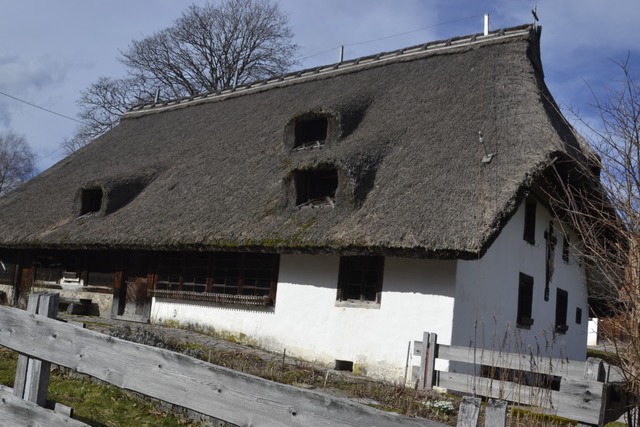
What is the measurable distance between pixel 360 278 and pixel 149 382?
7890 mm

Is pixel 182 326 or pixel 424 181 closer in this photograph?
pixel 424 181

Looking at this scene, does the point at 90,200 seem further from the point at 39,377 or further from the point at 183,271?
the point at 39,377

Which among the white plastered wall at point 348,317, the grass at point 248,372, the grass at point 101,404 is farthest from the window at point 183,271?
the grass at point 101,404

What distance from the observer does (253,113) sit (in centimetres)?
1794

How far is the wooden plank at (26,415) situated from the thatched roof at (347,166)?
21.2 feet

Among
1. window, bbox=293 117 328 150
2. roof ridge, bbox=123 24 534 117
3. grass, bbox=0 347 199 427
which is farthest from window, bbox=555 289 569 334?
grass, bbox=0 347 199 427

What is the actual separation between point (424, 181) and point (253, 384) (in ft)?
27.1

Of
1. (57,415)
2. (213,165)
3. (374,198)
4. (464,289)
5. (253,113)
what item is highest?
(253,113)

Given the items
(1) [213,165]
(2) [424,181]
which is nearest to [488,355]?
(2) [424,181]

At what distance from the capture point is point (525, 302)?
13430 millimetres

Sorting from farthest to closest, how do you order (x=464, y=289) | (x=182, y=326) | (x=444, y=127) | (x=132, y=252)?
(x=132, y=252)
(x=182, y=326)
(x=444, y=127)
(x=464, y=289)

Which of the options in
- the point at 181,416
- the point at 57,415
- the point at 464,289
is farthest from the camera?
the point at 464,289

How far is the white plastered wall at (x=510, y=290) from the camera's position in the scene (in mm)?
10695

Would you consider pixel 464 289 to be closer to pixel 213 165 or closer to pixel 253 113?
pixel 213 165
